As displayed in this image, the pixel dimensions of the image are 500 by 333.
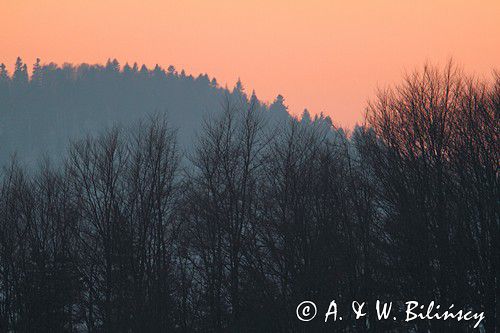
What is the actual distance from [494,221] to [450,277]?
1.64 m

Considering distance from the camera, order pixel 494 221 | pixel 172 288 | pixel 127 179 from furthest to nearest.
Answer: pixel 127 179 < pixel 172 288 < pixel 494 221

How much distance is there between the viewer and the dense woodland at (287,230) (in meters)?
18.2

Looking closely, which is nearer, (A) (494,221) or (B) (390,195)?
(A) (494,221)

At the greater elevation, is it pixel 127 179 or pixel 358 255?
pixel 127 179

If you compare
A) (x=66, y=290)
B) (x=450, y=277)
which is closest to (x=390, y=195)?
(x=450, y=277)

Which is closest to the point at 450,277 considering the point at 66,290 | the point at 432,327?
the point at 432,327

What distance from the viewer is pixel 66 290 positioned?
27.2 m

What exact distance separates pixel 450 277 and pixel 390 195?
2943 millimetres

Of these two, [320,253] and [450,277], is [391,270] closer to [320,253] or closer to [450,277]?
[450,277]

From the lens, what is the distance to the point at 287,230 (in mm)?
22781

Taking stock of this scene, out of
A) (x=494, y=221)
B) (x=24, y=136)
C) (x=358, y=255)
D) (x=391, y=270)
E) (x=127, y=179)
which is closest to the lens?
(x=494, y=221)

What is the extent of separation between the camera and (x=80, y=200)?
30078 mm

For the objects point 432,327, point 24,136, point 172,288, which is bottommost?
point 432,327

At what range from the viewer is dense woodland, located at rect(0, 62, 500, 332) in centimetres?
1819
